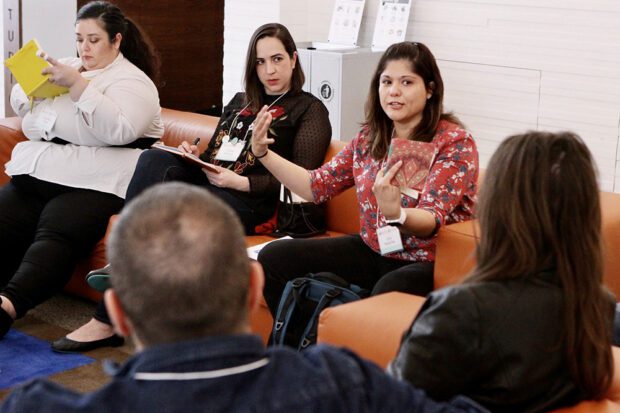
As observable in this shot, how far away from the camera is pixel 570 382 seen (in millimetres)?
1833

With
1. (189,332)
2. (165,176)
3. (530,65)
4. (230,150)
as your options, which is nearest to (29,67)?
(165,176)

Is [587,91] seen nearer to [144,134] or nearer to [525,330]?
[144,134]

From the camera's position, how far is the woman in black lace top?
12.6 feet

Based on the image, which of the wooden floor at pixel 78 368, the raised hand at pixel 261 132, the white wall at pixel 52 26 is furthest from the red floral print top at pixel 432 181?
the white wall at pixel 52 26

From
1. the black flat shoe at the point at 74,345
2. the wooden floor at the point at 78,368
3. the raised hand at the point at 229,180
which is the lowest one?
the wooden floor at the point at 78,368

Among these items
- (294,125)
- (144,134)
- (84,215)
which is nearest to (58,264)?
(84,215)

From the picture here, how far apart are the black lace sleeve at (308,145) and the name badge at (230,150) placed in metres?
0.17

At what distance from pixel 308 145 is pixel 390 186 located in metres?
1.04

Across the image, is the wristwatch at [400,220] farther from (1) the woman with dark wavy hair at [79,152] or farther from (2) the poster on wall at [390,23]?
(2) the poster on wall at [390,23]

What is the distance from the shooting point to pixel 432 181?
3.07 meters

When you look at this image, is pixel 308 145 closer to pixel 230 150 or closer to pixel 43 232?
pixel 230 150

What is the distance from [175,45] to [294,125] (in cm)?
368

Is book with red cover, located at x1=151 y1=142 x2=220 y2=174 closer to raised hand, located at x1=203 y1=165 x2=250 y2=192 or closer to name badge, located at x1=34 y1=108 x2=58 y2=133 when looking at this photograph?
raised hand, located at x1=203 y1=165 x2=250 y2=192

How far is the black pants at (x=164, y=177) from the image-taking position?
387cm
